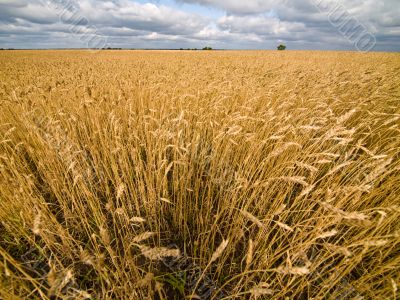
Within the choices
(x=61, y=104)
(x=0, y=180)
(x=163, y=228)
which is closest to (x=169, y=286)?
(x=163, y=228)

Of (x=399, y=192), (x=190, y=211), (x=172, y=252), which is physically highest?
(x=172, y=252)

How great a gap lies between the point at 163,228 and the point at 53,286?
896mm

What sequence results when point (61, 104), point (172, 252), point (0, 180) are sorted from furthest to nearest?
point (61, 104)
point (0, 180)
point (172, 252)

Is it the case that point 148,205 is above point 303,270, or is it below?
below

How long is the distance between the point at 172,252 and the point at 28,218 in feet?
3.80

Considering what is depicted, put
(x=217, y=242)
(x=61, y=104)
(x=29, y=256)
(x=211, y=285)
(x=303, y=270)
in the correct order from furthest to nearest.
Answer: (x=61, y=104) → (x=217, y=242) → (x=29, y=256) → (x=211, y=285) → (x=303, y=270)

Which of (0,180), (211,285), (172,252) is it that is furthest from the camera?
(0,180)

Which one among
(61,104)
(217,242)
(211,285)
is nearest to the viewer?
(211,285)

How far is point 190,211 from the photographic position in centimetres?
158

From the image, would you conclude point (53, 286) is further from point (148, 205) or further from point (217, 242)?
point (217, 242)

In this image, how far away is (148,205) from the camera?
5.08ft

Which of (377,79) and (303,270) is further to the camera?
(377,79)

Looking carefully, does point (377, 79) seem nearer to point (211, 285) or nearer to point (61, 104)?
point (211, 285)

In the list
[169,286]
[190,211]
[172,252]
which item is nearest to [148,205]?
[190,211]
